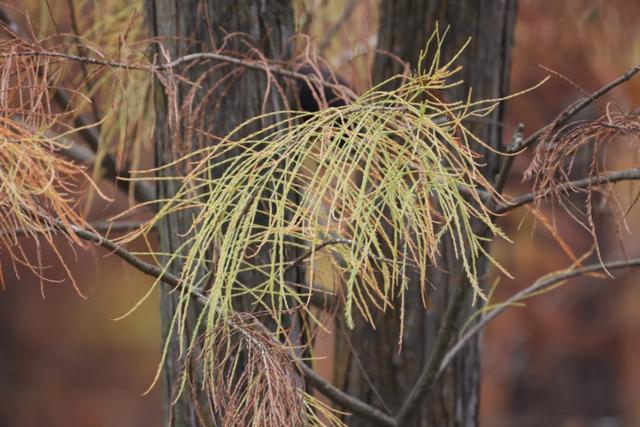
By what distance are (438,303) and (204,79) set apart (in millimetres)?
620

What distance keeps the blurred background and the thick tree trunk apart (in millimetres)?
597

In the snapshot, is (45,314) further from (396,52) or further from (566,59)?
(396,52)

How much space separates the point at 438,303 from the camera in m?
1.88

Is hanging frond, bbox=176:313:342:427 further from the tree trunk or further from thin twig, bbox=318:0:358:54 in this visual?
thin twig, bbox=318:0:358:54

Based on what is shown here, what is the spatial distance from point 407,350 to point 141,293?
17.2ft

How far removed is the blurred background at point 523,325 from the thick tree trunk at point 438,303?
60 centimetres

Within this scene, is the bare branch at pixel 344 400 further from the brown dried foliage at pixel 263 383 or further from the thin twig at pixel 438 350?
the brown dried foliage at pixel 263 383

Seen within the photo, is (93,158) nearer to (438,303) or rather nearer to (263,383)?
(438,303)

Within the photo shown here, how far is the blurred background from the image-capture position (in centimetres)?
333

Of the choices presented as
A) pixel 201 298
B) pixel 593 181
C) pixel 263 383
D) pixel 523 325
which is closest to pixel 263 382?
pixel 263 383

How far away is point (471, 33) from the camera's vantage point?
185 centimetres

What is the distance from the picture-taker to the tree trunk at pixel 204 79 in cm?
158

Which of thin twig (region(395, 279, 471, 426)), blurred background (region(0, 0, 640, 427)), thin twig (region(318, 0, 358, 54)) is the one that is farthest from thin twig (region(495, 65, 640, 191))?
blurred background (region(0, 0, 640, 427))

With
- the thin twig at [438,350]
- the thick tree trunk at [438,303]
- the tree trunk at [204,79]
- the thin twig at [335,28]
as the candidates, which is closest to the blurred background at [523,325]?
the thin twig at [335,28]
